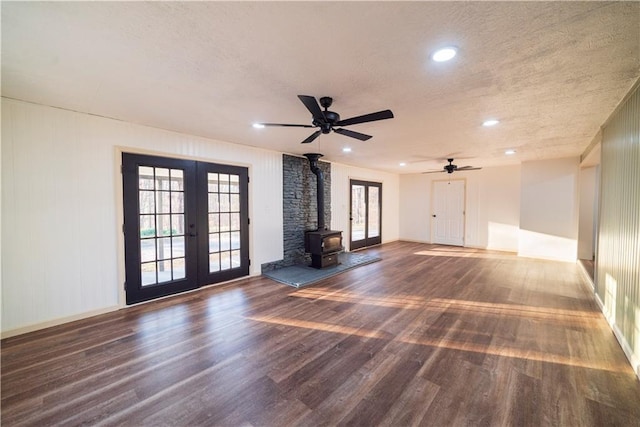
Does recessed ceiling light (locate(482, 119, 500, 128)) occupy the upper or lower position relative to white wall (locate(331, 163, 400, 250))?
upper

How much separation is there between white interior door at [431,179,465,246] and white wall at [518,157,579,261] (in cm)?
180

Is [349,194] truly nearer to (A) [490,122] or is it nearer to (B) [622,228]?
(A) [490,122]

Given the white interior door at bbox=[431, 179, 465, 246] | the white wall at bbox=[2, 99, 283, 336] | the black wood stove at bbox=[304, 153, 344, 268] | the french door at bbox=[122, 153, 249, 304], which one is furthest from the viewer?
the white interior door at bbox=[431, 179, 465, 246]

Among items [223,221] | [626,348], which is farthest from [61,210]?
[626,348]

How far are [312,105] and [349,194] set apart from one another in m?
5.28

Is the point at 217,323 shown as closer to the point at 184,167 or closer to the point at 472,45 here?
the point at 184,167

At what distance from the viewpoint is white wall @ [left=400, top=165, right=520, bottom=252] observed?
7426 millimetres

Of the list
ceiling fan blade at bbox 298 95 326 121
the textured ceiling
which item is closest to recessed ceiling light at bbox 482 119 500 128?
the textured ceiling

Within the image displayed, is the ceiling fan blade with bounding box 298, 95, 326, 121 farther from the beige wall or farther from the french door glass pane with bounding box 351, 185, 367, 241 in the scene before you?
the french door glass pane with bounding box 351, 185, 367, 241

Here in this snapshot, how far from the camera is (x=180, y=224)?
164 inches

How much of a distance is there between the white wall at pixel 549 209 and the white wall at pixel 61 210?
323 inches

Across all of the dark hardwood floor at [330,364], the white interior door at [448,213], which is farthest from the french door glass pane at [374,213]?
the dark hardwood floor at [330,364]

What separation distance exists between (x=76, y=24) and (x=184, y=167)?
266cm

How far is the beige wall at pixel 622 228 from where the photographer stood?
2.39 m
